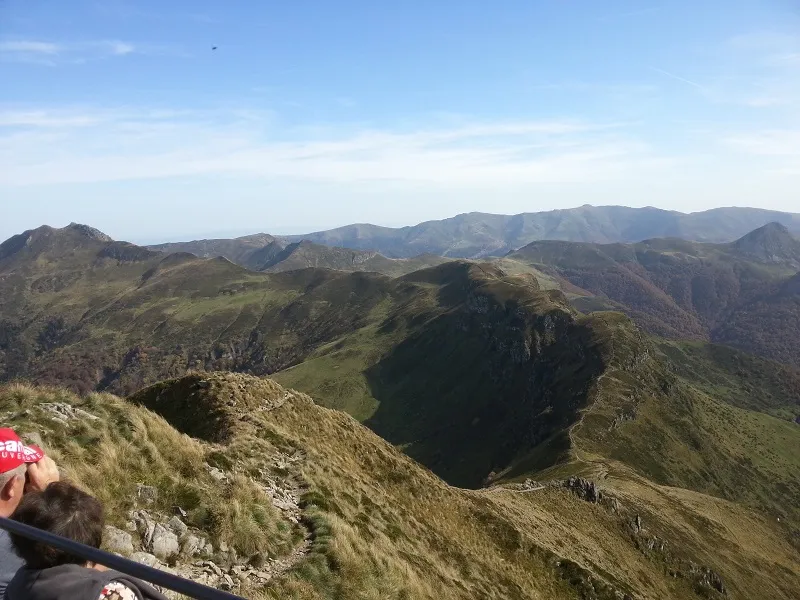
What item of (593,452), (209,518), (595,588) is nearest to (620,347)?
(593,452)

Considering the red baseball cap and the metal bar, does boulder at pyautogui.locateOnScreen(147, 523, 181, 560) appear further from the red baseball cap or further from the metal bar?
the metal bar

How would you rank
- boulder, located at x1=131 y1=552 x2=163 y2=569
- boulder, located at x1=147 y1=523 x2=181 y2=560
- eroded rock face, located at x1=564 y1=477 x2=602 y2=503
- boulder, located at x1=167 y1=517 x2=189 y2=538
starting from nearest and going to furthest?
boulder, located at x1=131 y1=552 x2=163 y2=569 → boulder, located at x1=147 y1=523 x2=181 y2=560 → boulder, located at x1=167 y1=517 x2=189 y2=538 → eroded rock face, located at x1=564 y1=477 x2=602 y2=503

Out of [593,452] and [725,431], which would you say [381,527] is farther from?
[725,431]

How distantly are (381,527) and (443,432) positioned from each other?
182504 millimetres

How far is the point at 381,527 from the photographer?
22.8m

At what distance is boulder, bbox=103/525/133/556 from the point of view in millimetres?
11609

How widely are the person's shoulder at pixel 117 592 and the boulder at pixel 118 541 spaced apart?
792 centimetres

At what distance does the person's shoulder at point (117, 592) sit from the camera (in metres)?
5.01

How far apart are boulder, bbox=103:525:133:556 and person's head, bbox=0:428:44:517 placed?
5.43 meters

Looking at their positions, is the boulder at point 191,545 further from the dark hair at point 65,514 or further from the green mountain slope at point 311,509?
the dark hair at point 65,514

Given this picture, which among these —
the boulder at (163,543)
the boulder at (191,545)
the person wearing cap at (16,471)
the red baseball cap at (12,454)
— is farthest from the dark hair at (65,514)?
the boulder at (191,545)

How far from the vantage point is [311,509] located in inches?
742

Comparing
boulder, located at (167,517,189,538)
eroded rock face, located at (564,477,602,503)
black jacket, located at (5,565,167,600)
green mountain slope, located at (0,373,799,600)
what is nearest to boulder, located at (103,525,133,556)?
green mountain slope, located at (0,373,799,600)

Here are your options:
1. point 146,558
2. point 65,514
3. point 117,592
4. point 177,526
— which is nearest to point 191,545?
point 177,526
